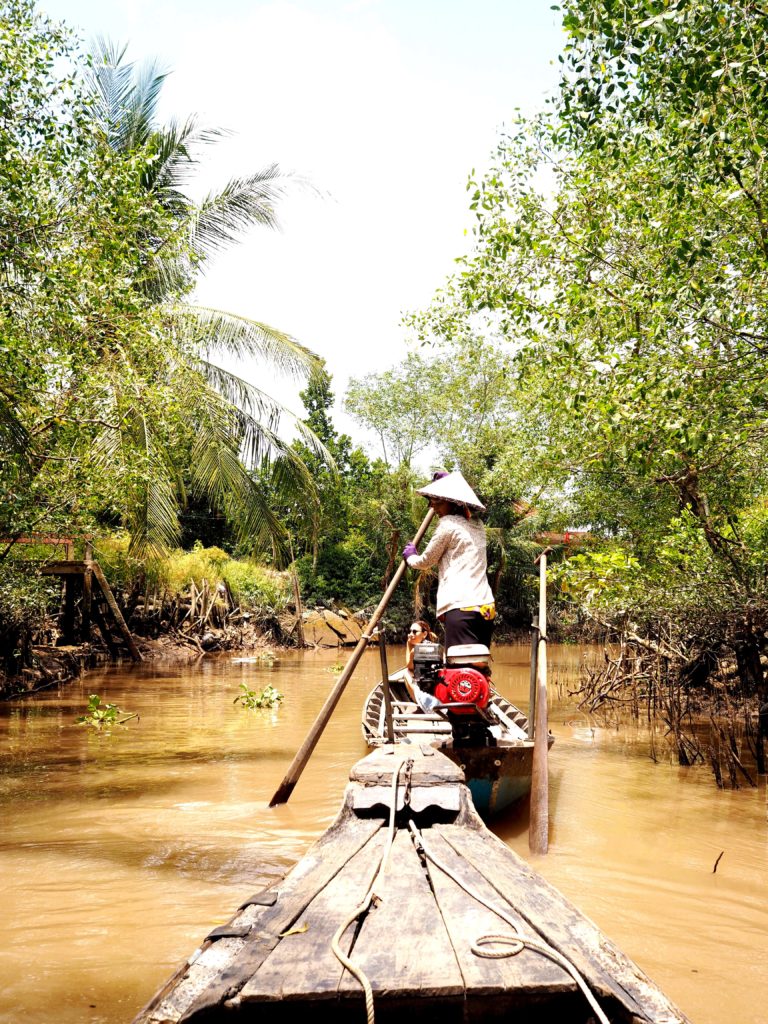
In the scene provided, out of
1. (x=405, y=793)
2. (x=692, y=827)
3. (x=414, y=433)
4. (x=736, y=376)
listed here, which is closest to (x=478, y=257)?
(x=736, y=376)

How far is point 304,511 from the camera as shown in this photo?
1736 centimetres

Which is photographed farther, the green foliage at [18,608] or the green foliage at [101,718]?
the green foliage at [18,608]

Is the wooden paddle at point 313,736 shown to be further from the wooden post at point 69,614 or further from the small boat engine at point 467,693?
the wooden post at point 69,614

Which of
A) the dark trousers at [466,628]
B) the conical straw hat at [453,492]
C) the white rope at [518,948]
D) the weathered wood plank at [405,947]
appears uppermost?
the conical straw hat at [453,492]

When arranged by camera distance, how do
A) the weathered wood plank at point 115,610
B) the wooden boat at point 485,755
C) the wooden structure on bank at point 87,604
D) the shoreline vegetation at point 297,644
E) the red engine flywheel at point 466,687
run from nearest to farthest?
the red engine flywheel at point 466,687
the wooden boat at point 485,755
the shoreline vegetation at point 297,644
the wooden structure on bank at point 87,604
the weathered wood plank at point 115,610

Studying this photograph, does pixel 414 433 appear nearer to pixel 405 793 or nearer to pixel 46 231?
pixel 46 231

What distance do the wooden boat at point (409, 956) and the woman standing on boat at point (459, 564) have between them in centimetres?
254

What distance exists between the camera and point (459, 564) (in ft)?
18.6

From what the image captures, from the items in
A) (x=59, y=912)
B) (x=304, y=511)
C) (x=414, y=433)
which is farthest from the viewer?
(x=414, y=433)

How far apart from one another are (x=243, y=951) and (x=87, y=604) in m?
14.7

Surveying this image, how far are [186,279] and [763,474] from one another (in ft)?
30.0

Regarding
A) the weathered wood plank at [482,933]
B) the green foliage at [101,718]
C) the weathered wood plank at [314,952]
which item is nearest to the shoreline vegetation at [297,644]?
the green foliage at [101,718]

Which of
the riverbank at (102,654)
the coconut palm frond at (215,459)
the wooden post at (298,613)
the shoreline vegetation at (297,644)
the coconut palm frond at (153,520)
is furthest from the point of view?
the wooden post at (298,613)

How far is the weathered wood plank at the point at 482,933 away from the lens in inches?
80.6
